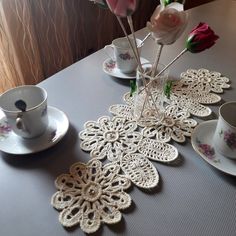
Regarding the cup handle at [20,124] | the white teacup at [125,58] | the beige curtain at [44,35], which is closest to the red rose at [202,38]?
the white teacup at [125,58]

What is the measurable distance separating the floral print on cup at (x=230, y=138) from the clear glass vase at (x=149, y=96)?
18 centimetres

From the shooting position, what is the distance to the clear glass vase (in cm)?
66

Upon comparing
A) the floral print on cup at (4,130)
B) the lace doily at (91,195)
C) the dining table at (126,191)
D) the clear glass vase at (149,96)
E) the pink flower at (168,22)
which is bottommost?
the dining table at (126,191)

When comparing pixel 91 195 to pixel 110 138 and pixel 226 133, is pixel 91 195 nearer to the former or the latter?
pixel 110 138

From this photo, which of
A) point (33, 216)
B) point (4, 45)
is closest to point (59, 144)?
point (33, 216)

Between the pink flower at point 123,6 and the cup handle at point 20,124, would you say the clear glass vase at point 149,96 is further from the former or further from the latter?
the cup handle at point 20,124

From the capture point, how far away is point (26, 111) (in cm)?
58

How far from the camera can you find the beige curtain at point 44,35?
150cm

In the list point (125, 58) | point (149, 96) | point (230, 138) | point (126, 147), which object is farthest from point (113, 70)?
point (230, 138)

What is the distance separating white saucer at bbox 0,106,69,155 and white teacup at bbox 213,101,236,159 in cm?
36

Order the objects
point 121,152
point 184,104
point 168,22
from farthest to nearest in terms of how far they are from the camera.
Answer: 1. point 184,104
2. point 121,152
3. point 168,22

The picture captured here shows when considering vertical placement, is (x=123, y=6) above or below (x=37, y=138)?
above

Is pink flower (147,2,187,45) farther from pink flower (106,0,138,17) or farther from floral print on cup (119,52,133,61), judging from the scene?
floral print on cup (119,52,133,61)

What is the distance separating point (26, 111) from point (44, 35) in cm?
128
